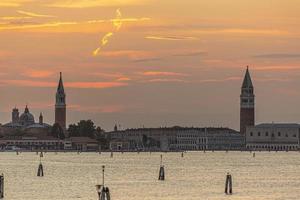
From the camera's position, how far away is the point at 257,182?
96938 mm

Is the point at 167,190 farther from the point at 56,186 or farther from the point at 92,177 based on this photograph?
the point at 92,177

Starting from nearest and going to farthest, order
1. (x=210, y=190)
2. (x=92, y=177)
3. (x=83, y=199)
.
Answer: (x=83, y=199)
(x=210, y=190)
(x=92, y=177)

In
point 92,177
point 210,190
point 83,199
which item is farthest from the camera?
point 92,177

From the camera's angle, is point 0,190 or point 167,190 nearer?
point 0,190

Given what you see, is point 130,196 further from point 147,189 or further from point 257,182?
point 257,182

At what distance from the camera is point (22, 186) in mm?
89000

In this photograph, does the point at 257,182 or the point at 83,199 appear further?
the point at 257,182

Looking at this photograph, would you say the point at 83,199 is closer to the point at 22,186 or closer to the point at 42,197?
the point at 42,197

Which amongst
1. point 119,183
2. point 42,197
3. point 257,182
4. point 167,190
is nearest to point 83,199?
point 42,197

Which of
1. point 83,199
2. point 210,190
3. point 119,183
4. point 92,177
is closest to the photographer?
point 83,199

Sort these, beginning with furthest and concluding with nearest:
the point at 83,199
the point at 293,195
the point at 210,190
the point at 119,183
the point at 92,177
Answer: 1. the point at 92,177
2. the point at 119,183
3. the point at 210,190
4. the point at 293,195
5. the point at 83,199

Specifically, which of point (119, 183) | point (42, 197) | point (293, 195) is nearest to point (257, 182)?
point (119, 183)

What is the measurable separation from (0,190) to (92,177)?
96.6 ft

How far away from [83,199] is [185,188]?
1492 centimetres
